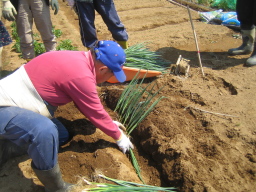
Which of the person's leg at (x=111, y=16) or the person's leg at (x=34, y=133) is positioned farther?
the person's leg at (x=111, y=16)

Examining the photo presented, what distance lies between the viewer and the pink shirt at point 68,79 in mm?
1621

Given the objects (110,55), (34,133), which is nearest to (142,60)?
(110,55)

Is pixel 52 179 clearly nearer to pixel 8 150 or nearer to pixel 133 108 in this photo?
pixel 8 150

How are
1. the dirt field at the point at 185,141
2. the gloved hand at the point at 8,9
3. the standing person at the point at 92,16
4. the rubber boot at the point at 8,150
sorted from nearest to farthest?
the dirt field at the point at 185,141 < the rubber boot at the point at 8,150 < the gloved hand at the point at 8,9 < the standing person at the point at 92,16

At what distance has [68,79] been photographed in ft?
5.30

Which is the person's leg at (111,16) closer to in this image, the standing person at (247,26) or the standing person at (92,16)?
the standing person at (92,16)

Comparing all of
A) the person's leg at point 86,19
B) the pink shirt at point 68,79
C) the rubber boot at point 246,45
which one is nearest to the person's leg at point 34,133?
the pink shirt at point 68,79

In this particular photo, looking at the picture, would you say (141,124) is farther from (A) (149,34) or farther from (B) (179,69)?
(A) (149,34)

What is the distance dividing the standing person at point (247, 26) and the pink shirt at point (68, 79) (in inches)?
94.4

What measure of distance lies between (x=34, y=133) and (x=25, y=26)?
1.92 metres

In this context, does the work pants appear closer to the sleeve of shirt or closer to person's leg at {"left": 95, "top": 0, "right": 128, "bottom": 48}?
person's leg at {"left": 95, "top": 0, "right": 128, "bottom": 48}

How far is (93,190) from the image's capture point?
5.80 ft

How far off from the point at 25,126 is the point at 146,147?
41.9 inches

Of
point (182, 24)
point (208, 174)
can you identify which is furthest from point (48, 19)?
point (182, 24)
